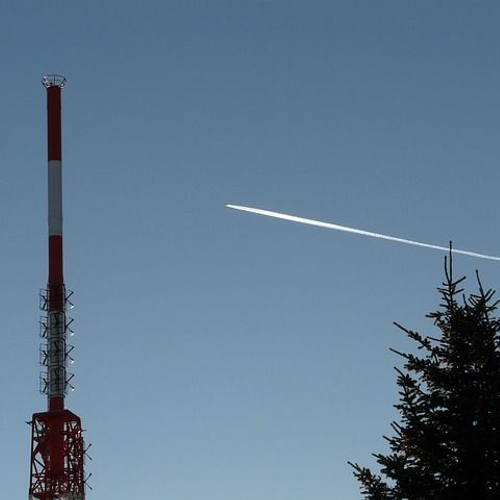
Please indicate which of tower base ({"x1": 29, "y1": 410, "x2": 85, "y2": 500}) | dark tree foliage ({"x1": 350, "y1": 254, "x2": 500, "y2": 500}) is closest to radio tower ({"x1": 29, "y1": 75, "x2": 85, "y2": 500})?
tower base ({"x1": 29, "y1": 410, "x2": 85, "y2": 500})

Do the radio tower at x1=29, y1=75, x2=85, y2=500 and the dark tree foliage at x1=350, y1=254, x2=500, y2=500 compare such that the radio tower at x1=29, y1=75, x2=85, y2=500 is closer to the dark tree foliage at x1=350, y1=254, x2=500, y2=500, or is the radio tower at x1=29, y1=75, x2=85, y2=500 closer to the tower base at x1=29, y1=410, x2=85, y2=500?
the tower base at x1=29, y1=410, x2=85, y2=500

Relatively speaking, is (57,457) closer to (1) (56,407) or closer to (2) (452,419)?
(1) (56,407)

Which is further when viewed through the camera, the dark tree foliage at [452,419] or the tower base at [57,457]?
the tower base at [57,457]

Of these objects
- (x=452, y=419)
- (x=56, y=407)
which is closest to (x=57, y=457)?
(x=56, y=407)

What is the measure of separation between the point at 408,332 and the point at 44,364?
6358 cm

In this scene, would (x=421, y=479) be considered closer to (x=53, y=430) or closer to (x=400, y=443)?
(x=400, y=443)

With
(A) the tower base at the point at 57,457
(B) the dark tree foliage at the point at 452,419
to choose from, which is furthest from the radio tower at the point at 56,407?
(B) the dark tree foliage at the point at 452,419

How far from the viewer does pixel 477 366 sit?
15.8 meters

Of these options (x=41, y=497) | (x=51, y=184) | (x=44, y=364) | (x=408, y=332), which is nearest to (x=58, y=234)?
(x=51, y=184)

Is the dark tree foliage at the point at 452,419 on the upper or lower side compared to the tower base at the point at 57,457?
lower

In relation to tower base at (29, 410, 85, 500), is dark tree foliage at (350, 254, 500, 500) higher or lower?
lower

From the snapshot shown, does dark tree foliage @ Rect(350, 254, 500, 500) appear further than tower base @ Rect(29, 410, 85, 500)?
No

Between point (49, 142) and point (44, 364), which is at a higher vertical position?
point (49, 142)

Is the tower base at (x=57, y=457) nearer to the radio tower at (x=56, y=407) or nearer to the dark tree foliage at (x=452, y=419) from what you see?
the radio tower at (x=56, y=407)
